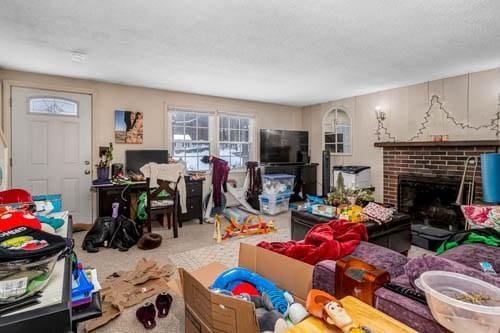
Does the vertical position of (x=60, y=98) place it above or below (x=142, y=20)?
below

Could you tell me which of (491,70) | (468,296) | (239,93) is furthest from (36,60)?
(491,70)

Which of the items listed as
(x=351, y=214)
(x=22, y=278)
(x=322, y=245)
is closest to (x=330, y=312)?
(x=322, y=245)

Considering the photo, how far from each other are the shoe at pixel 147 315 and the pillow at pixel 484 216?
8.65 feet

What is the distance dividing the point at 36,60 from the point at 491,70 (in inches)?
228

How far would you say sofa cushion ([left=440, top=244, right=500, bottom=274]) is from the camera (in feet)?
5.53

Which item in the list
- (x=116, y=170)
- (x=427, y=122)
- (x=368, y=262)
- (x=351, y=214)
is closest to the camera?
(x=368, y=262)

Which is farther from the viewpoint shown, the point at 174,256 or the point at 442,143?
the point at 442,143

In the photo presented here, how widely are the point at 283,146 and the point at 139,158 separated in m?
2.99

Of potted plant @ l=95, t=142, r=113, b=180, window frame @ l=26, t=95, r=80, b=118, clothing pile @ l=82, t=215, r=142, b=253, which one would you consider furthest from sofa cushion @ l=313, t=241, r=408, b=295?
window frame @ l=26, t=95, r=80, b=118

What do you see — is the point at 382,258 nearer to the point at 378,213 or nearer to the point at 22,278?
the point at 378,213

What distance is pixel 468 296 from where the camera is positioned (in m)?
0.96

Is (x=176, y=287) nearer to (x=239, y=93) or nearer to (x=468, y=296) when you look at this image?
(x=468, y=296)

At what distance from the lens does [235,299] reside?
1.01 m

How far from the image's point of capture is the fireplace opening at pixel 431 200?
3928mm
